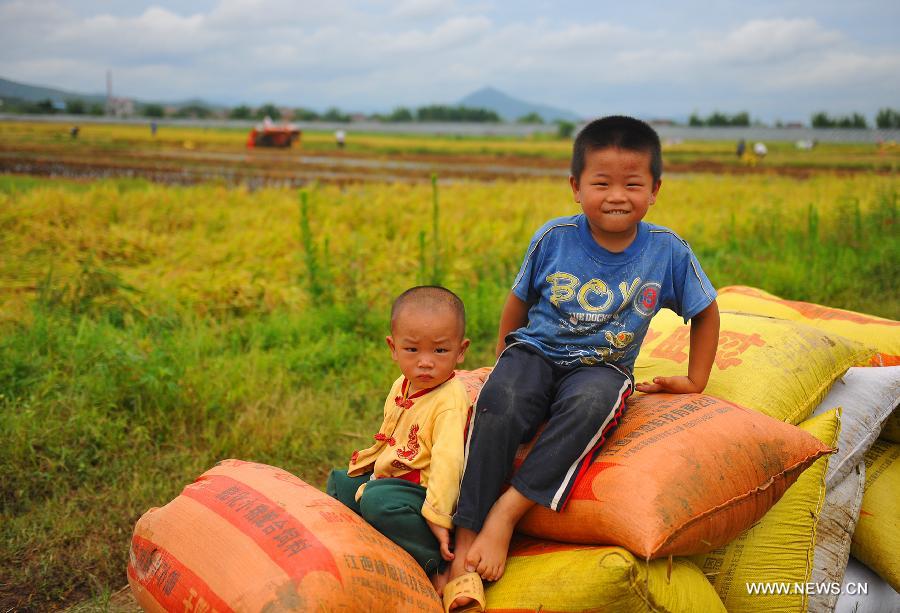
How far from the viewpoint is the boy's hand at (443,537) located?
185 cm

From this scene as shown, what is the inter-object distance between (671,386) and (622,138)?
76 cm

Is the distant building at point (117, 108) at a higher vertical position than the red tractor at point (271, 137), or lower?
higher

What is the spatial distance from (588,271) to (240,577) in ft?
3.89

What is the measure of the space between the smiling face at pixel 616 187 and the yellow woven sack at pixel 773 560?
93 cm

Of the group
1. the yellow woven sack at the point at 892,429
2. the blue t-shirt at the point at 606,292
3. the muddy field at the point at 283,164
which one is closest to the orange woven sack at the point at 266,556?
the blue t-shirt at the point at 606,292

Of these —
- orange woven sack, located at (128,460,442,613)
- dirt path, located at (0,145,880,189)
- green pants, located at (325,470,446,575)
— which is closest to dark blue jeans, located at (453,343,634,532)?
green pants, located at (325,470,446,575)

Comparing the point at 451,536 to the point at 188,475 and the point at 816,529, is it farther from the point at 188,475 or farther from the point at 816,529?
the point at 188,475

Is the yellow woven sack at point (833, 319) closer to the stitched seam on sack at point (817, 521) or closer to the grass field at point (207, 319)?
the stitched seam on sack at point (817, 521)

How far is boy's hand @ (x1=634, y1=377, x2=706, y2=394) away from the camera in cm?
222

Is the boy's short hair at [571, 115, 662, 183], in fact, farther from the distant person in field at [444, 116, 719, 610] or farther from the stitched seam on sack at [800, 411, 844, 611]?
the stitched seam on sack at [800, 411, 844, 611]

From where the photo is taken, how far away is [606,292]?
207cm

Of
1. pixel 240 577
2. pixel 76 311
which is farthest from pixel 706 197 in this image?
pixel 240 577

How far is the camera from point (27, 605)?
2.46 metres

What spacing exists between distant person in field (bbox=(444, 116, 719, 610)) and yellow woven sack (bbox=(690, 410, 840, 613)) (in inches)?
16.8
